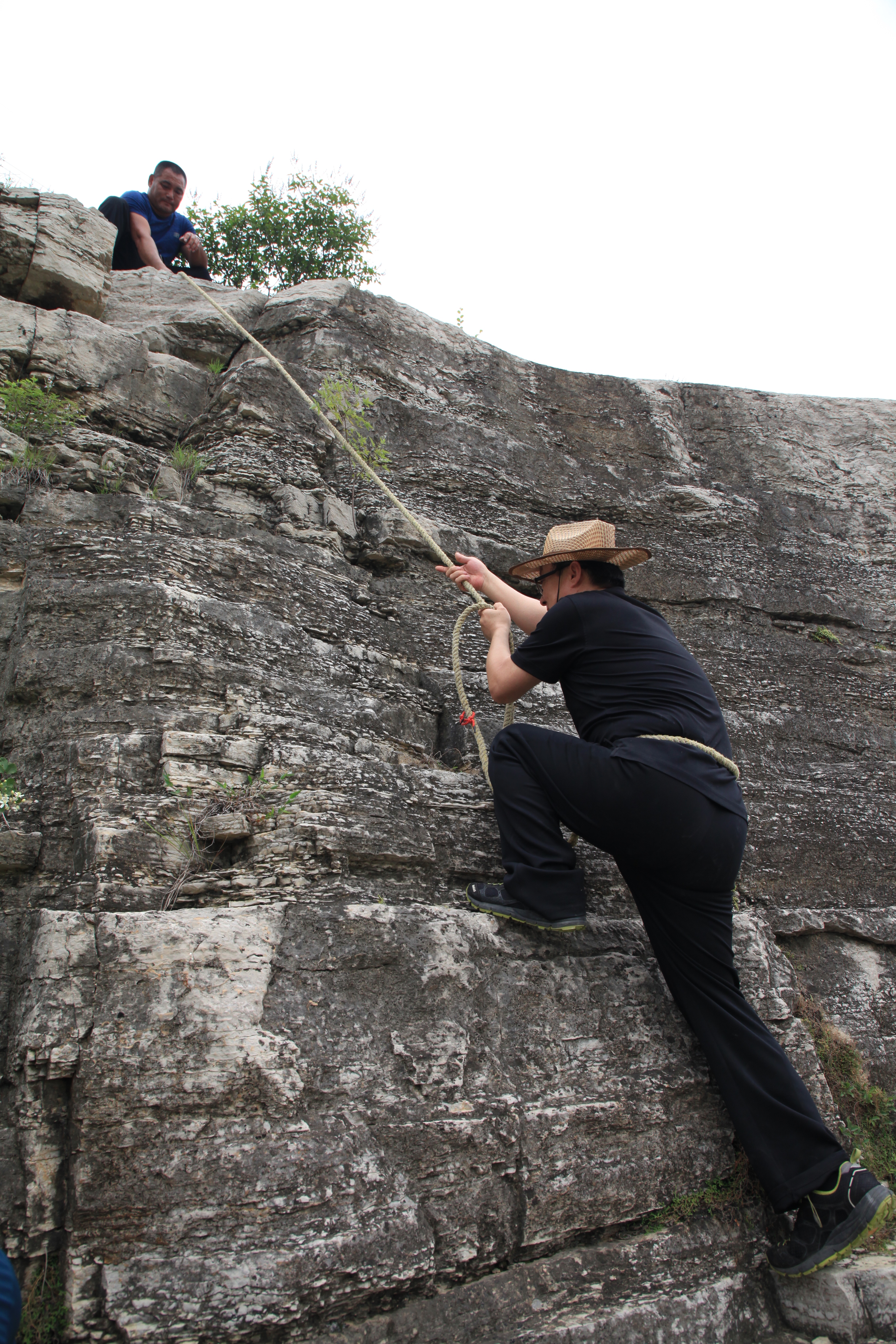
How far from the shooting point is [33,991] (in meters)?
2.34

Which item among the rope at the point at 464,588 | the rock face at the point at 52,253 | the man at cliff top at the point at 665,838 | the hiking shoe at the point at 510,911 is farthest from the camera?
the rock face at the point at 52,253

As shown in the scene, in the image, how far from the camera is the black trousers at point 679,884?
2.66 metres

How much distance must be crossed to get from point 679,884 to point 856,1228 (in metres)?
1.08

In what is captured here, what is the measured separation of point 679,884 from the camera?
282 centimetres

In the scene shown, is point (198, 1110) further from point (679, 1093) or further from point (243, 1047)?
point (679, 1093)

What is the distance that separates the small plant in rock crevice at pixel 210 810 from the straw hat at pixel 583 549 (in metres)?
1.33

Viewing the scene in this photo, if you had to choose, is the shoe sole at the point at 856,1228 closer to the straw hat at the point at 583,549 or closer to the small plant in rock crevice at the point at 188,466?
the straw hat at the point at 583,549

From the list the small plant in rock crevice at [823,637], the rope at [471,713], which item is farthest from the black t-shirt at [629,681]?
the small plant in rock crevice at [823,637]

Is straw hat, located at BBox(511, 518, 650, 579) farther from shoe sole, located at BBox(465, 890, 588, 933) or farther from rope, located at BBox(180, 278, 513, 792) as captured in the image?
shoe sole, located at BBox(465, 890, 588, 933)

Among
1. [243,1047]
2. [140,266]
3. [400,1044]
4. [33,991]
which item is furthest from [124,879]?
[140,266]

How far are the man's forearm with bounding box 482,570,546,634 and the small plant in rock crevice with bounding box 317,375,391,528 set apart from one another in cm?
199

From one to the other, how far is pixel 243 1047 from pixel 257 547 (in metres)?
2.92

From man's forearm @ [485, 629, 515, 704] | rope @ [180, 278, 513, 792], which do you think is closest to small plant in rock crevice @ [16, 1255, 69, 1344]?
rope @ [180, 278, 513, 792]

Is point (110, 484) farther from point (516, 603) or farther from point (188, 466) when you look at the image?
point (516, 603)
